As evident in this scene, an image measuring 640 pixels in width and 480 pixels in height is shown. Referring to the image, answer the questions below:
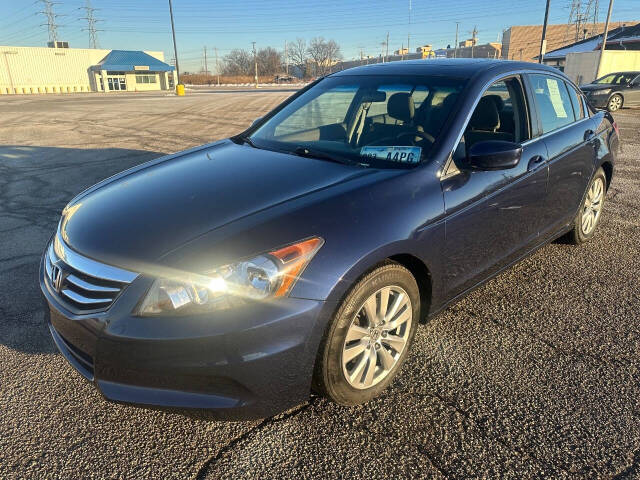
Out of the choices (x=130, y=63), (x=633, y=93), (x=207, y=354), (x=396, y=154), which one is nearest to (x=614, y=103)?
(x=633, y=93)

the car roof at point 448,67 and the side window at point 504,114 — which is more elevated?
the car roof at point 448,67

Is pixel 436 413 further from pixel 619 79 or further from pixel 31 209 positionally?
pixel 619 79

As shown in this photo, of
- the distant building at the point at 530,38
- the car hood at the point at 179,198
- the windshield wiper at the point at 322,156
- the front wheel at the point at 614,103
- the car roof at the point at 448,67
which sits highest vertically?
the distant building at the point at 530,38

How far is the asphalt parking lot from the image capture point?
2037 mm

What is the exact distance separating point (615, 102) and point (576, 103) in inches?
672

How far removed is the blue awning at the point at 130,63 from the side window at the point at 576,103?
204ft

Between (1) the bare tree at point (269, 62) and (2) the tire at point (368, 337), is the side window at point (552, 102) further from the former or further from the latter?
(1) the bare tree at point (269, 62)

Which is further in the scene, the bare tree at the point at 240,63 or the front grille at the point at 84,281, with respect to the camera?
the bare tree at the point at 240,63

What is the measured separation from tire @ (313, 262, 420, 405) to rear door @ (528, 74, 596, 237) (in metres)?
1.73

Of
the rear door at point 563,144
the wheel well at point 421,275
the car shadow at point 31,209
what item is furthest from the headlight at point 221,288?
the rear door at point 563,144

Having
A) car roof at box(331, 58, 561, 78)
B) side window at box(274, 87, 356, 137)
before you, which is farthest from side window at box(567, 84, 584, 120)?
side window at box(274, 87, 356, 137)

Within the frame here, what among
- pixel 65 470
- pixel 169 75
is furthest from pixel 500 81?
pixel 169 75

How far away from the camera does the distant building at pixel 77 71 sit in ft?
172

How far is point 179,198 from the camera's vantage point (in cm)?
250
